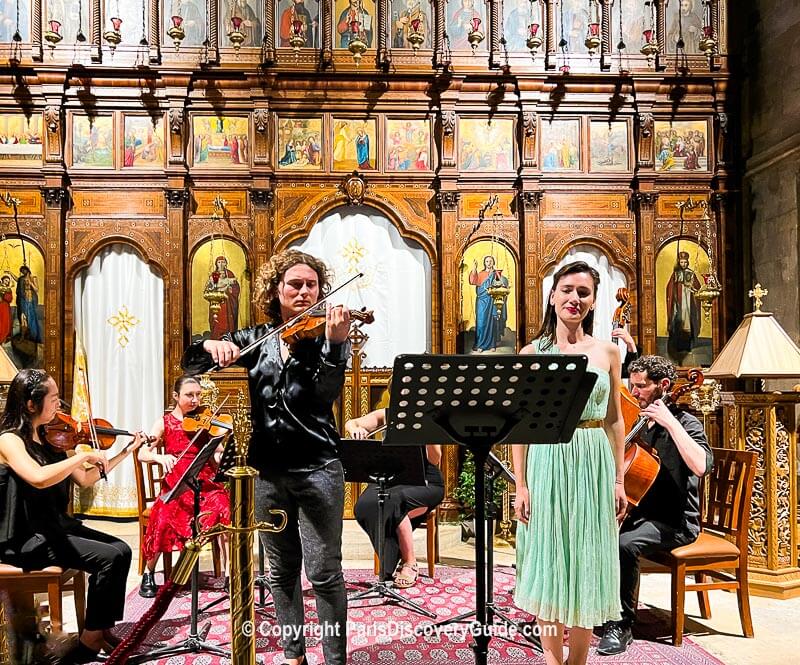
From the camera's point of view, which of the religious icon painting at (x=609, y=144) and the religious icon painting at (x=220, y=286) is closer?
the religious icon painting at (x=220, y=286)

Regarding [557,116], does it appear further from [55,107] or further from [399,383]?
[399,383]

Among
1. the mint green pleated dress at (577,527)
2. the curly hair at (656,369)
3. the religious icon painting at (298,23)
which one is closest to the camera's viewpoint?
the mint green pleated dress at (577,527)

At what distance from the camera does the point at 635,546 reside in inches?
170

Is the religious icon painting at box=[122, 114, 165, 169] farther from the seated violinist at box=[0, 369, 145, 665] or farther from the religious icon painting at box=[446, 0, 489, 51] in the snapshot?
the seated violinist at box=[0, 369, 145, 665]

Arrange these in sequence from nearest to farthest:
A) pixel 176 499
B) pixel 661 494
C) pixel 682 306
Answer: pixel 661 494, pixel 176 499, pixel 682 306

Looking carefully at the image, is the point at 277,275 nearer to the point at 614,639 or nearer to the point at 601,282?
the point at 614,639

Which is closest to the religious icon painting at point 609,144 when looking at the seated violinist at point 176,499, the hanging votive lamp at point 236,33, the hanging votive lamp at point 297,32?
the hanging votive lamp at point 297,32

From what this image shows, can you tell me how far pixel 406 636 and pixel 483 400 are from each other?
2578 mm

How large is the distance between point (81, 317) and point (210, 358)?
637 cm

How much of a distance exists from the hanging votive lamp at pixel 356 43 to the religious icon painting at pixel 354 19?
2 centimetres

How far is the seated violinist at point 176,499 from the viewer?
16.4ft

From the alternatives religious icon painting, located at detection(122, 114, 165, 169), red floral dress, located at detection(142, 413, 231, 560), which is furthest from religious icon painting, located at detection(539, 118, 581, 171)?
red floral dress, located at detection(142, 413, 231, 560)

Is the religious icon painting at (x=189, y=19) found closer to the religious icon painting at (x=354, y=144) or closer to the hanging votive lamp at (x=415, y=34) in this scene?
the religious icon painting at (x=354, y=144)

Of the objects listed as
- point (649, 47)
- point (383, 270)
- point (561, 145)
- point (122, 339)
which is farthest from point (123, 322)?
point (649, 47)
